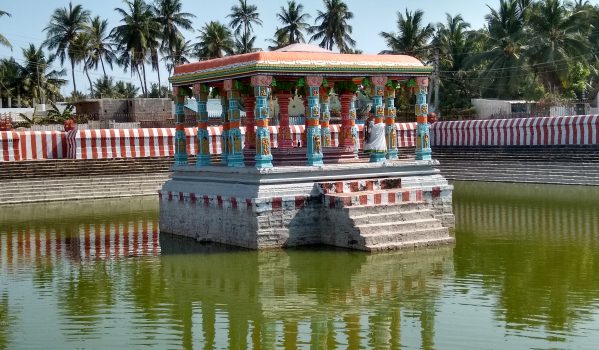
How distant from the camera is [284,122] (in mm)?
18719

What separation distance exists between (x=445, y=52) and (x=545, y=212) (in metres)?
31.3

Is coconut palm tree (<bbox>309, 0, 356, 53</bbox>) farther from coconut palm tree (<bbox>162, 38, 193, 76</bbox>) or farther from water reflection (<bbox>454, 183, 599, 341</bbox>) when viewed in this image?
water reflection (<bbox>454, 183, 599, 341</bbox>)

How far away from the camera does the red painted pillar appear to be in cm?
1841

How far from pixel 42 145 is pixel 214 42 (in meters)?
28.5

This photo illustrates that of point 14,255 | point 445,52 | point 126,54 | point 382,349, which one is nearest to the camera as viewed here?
point 382,349

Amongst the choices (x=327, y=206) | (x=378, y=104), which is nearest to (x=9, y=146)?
(x=378, y=104)

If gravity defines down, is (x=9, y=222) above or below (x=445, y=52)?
below

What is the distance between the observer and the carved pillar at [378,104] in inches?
635

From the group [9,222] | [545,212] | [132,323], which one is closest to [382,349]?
[132,323]

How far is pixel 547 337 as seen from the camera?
8.80 meters

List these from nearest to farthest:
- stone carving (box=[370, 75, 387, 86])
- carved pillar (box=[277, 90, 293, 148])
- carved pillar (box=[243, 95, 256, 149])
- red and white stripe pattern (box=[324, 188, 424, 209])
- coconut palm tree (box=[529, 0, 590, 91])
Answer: red and white stripe pattern (box=[324, 188, 424, 209]) → stone carving (box=[370, 75, 387, 86]) → carved pillar (box=[243, 95, 256, 149]) → carved pillar (box=[277, 90, 293, 148]) → coconut palm tree (box=[529, 0, 590, 91])

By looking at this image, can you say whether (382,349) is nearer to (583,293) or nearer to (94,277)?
(583,293)

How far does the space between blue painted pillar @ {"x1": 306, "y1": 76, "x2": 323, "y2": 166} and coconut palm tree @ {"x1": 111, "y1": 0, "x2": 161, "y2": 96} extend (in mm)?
40205

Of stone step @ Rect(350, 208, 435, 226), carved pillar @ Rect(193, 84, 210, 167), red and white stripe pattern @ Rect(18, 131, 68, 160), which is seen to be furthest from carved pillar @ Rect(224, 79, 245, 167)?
red and white stripe pattern @ Rect(18, 131, 68, 160)
